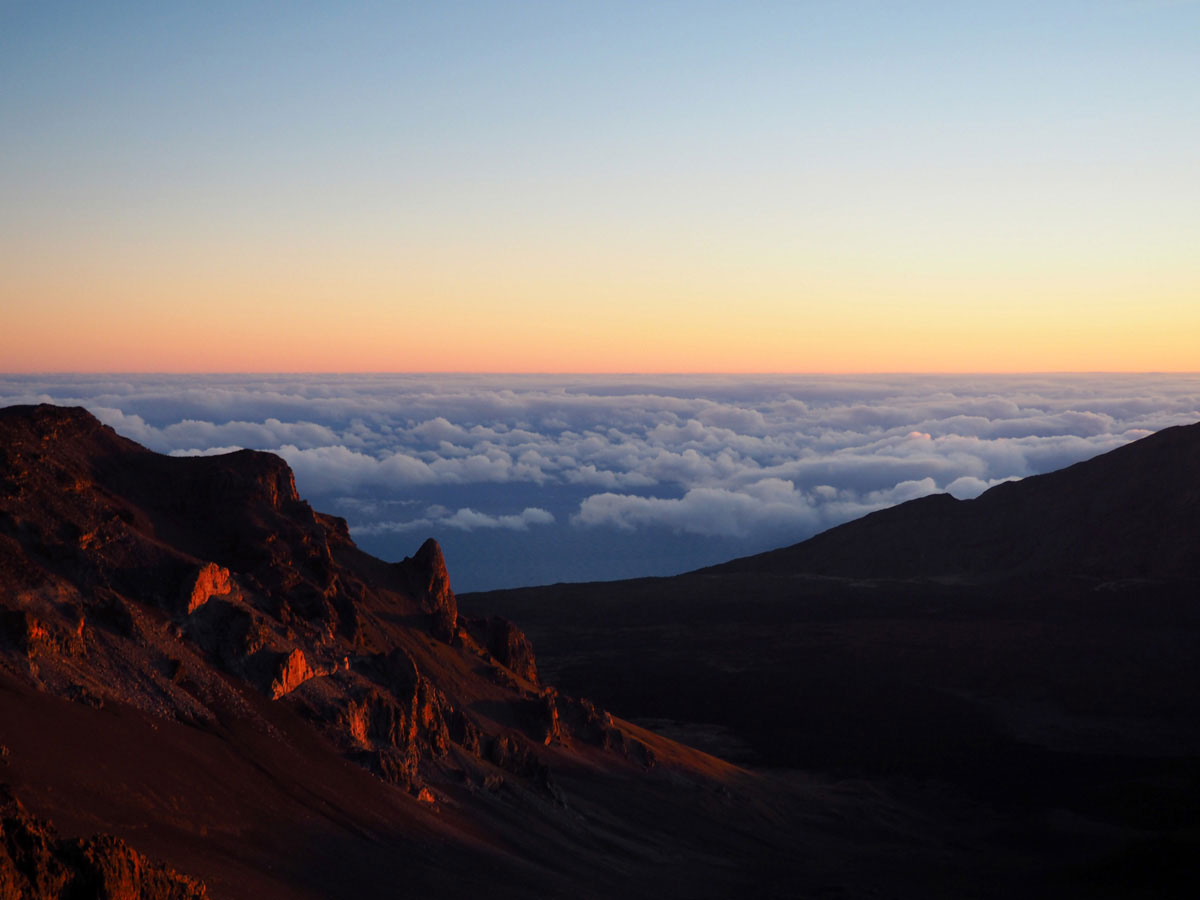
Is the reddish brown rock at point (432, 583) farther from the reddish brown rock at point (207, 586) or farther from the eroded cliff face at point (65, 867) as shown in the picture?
the eroded cliff face at point (65, 867)

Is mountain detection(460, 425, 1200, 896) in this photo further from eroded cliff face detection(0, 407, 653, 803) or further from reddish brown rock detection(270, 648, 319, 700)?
reddish brown rock detection(270, 648, 319, 700)

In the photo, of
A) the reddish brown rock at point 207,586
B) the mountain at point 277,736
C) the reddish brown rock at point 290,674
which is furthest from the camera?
the reddish brown rock at point 207,586

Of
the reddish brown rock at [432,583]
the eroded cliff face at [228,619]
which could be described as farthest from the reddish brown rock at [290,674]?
the reddish brown rock at [432,583]

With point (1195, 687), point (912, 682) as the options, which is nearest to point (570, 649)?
point (912, 682)

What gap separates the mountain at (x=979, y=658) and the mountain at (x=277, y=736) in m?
7.41

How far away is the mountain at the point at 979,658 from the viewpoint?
39.9m

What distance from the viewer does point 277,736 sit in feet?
77.2

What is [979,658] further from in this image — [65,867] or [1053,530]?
[65,867]

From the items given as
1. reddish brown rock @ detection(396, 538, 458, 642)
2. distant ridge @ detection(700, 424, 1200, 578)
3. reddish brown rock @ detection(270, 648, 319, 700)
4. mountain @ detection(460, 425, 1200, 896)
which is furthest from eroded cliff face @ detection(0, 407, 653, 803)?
distant ridge @ detection(700, 424, 1200, 578)

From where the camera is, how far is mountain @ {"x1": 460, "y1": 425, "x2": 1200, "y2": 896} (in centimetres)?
3988

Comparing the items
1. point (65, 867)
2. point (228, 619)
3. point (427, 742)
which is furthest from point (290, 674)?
point (65, 867)

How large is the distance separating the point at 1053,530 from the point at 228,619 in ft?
280

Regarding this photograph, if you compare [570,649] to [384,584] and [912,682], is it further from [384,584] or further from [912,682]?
[384,584]

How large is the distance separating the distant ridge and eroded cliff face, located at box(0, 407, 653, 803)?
2565 inches
